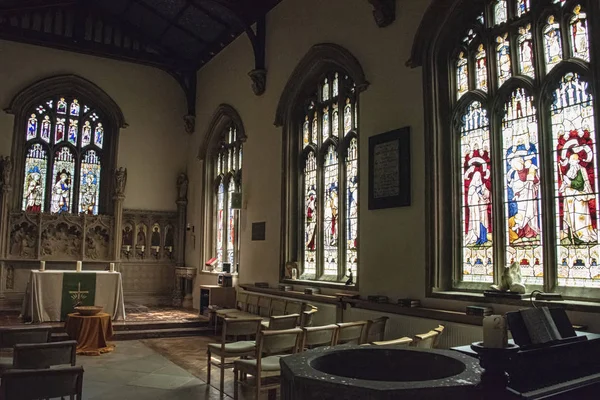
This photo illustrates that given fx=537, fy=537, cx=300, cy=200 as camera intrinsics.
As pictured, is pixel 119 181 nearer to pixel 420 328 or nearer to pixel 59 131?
pixel 59 131

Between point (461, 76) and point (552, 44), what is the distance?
1.20 metres

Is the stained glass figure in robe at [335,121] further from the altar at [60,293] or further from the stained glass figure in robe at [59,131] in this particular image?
the stained glass figure in robe at [59,131]

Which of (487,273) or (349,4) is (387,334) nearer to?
(487,273)

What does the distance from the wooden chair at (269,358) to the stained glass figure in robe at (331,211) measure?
3102 mm

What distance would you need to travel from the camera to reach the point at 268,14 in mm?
10172

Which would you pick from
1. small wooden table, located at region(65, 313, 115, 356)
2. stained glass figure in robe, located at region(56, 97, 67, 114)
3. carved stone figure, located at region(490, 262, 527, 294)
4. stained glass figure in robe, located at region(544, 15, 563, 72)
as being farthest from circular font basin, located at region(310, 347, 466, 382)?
stained glass figure in robe, located at region(56, 97, 67, 114)

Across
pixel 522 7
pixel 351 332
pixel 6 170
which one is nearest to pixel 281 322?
pixel 351 332

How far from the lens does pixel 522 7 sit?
5770 mm

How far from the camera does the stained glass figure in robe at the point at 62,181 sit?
1216 cm

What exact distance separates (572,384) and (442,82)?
4.43 metres

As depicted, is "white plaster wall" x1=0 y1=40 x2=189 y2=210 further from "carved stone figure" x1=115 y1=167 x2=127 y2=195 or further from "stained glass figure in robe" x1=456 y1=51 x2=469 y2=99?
"stained glass figure in robe" x1=456 y1=51 x2=469 y2=99

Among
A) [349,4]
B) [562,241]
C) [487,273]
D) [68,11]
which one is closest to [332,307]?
[487,273]

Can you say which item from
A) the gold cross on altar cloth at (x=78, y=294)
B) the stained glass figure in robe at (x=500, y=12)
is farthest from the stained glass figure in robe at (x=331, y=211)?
the gold cross on altar cloth at (x=78, y=294)

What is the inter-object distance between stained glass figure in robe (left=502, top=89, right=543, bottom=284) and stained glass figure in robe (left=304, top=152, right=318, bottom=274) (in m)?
3.63
